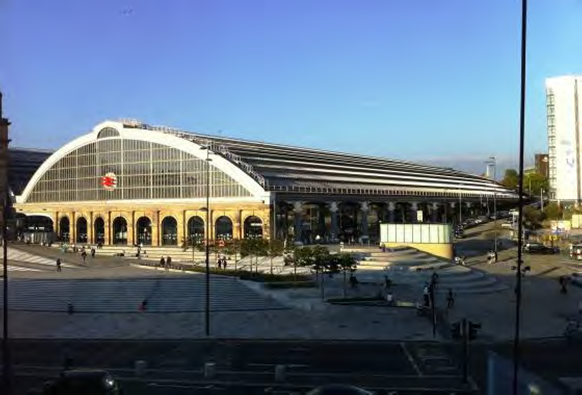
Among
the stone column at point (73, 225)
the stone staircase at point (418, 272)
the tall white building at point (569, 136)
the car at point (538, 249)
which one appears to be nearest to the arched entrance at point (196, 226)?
the stone column at point (73, 225)

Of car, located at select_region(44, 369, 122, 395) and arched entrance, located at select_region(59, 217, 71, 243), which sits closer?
car, located at select_region(44, 369, 122, 395)

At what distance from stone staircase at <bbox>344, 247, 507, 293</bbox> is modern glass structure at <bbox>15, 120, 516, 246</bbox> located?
25.6 m

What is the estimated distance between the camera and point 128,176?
314ft

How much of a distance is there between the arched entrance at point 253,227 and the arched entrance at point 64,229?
37637 mm

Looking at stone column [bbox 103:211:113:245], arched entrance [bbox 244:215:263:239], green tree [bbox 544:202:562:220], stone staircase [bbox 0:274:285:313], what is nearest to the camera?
stone staircase [bbox 0:274:285:313]

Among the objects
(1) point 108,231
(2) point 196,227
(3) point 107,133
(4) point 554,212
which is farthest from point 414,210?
(3) point 107,133

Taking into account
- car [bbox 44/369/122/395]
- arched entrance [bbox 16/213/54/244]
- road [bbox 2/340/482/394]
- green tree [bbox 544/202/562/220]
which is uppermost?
green tree [bbox 544/202/562/220]

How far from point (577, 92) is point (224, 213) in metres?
53.9

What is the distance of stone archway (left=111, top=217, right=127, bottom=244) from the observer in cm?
10088

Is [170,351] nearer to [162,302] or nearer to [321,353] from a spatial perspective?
[321,353]

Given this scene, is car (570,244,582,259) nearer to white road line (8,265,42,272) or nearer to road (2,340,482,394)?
road (2,340,482,394)

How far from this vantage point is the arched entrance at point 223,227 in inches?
3511

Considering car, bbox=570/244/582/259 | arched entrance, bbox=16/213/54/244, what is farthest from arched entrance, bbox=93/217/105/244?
car, bbox=570/244/582/259

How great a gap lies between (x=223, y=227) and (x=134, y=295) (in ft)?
148
